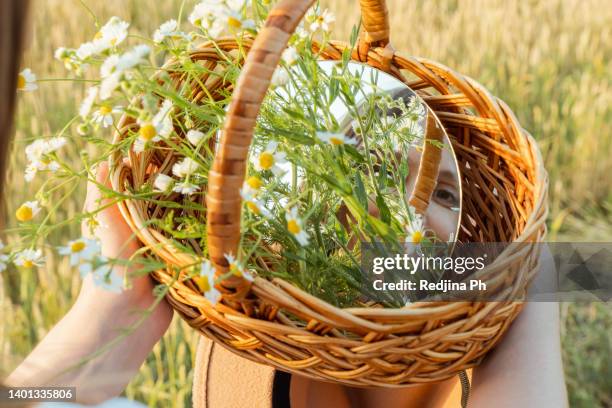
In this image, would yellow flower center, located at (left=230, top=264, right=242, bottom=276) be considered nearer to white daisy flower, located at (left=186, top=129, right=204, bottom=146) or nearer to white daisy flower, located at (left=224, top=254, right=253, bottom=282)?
white daisy flower, located at (left=224, top=254, right=253, bottom=282)

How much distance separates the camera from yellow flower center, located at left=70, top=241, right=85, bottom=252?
2.41 feet

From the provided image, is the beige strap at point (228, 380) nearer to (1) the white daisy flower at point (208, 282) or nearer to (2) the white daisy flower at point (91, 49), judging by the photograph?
(1) the white daisy flower at point (208, 282)

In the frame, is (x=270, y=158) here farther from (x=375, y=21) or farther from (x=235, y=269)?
(x=375, y=21)

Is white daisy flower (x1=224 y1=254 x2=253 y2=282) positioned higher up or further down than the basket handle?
further down

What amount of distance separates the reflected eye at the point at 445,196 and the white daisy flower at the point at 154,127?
1.62ft

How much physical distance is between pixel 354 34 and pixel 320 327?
49 centimetres

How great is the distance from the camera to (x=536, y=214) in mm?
881

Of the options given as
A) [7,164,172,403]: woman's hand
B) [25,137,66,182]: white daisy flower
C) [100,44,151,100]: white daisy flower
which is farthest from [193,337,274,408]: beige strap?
[100,44,151,100]: white daisy flower

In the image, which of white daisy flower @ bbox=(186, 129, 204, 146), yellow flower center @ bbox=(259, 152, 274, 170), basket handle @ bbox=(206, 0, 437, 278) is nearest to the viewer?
basket handle @ bbox=(206, 0, 437, 278)

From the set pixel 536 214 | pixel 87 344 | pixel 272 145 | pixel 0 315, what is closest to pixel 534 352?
pixel 536 214

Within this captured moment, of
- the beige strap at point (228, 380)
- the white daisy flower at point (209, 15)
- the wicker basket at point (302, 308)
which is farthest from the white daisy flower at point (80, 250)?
the beige strap at point (228, 380)

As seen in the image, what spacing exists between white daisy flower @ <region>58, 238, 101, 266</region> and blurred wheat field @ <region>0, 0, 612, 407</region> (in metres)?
0.78

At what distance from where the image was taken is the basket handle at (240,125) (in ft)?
2.33

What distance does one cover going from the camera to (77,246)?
741 mm
